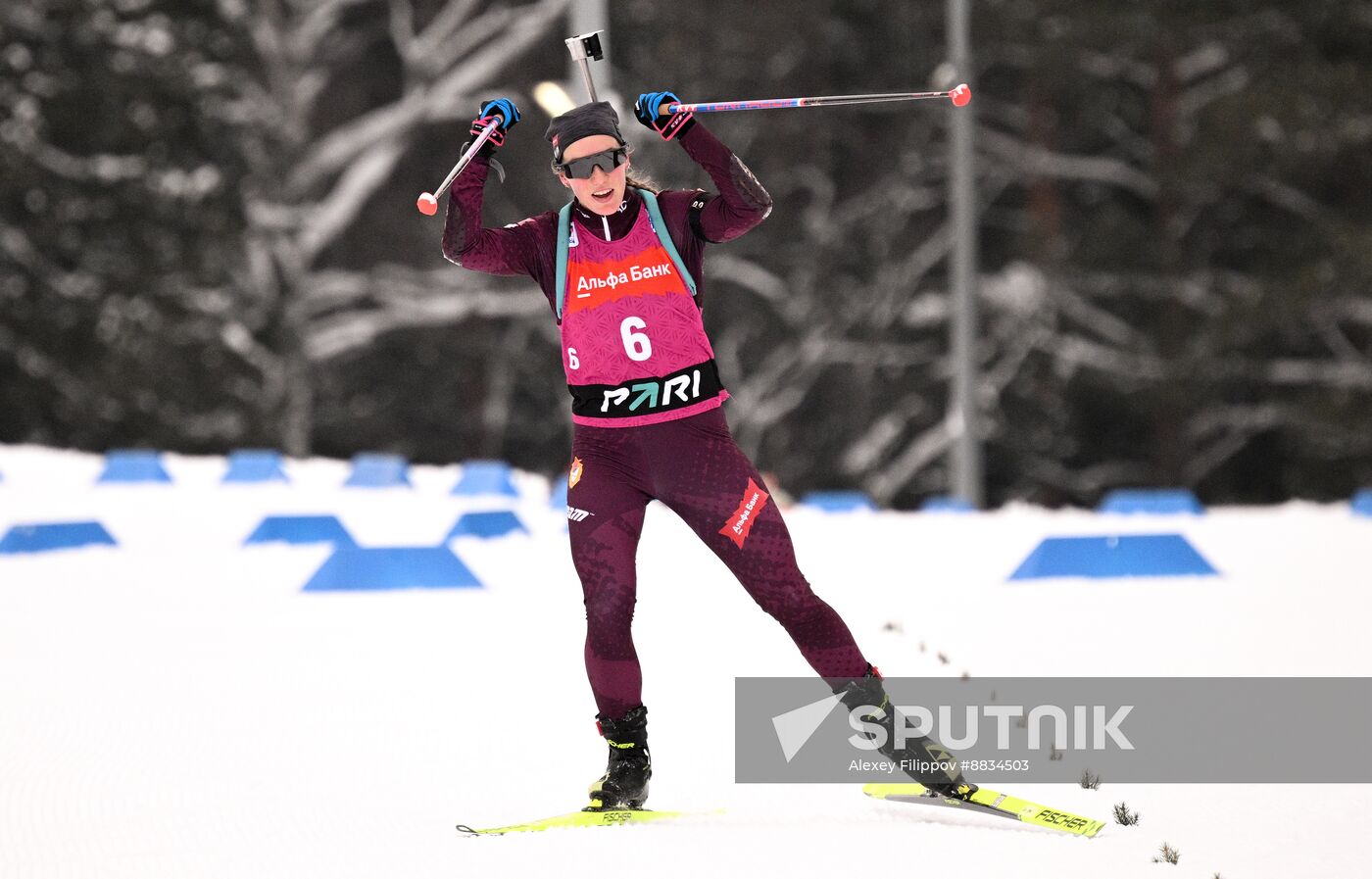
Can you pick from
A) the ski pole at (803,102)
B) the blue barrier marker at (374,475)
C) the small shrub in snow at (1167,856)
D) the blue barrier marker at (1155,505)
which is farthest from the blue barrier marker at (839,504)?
the small shrub in snow at (1167,856)

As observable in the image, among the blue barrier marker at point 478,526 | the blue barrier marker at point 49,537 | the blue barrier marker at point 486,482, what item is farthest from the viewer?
the blue barrier marker at point 486,482

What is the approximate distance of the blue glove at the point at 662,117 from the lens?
4828 mm

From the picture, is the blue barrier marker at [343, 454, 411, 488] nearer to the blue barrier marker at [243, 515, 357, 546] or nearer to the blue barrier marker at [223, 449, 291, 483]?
the blue barrier marker at [223, 449, 291, 483]

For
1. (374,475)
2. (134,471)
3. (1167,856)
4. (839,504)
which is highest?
(839,504)

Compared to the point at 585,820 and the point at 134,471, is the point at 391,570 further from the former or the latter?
the point at 134,471

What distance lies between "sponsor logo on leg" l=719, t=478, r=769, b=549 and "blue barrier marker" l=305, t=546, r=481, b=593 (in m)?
4.24

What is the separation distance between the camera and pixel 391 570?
348 inches

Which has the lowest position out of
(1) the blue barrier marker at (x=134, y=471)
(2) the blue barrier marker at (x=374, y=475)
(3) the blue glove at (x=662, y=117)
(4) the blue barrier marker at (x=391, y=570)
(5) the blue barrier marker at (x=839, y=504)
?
(4) the blue barrier marker at (x=391, y=570)

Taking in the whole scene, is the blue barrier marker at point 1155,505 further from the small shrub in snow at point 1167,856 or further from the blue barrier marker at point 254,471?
the small shrub in snow at point 1167,856

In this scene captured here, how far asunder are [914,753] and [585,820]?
82 centimetres

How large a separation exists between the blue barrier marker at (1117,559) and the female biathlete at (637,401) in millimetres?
4694

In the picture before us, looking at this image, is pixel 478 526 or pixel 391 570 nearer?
pixel 391 570

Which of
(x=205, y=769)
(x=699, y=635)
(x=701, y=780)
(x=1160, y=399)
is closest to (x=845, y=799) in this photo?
(x=701, y=780)

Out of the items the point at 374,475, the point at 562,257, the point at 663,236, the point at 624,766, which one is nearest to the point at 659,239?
the point at 663,236
